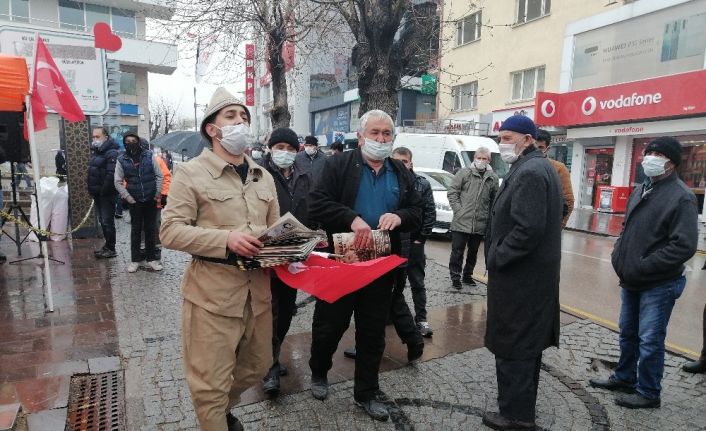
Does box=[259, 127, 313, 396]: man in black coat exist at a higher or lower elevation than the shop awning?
lower

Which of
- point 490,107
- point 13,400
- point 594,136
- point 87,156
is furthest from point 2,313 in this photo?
point 490,107

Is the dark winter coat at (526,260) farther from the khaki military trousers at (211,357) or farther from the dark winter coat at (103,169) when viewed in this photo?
the dark winter coat at (103,169)

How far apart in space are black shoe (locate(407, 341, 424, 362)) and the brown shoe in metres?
1.03

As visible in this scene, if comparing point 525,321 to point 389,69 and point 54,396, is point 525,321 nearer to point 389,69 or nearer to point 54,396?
point 54,396

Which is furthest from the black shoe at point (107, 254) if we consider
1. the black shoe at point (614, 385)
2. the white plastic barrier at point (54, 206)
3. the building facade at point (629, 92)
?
the building facade at point (629, 92)

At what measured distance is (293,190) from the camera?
13.2ft

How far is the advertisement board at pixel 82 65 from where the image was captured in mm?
6840

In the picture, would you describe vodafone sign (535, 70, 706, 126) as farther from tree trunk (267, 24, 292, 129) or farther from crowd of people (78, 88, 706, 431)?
crowd of people (78, 88, 706, 431)

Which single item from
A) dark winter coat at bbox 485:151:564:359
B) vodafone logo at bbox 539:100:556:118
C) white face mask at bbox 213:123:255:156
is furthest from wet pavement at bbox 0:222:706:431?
vodafone logo at bbox 539:100:556:118

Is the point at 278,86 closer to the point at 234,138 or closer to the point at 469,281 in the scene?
the point at 469,281

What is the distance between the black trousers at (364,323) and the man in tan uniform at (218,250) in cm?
71

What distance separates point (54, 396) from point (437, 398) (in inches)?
109

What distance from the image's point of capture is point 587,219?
52.5 feet

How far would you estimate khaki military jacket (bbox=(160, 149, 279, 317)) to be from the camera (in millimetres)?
2361
